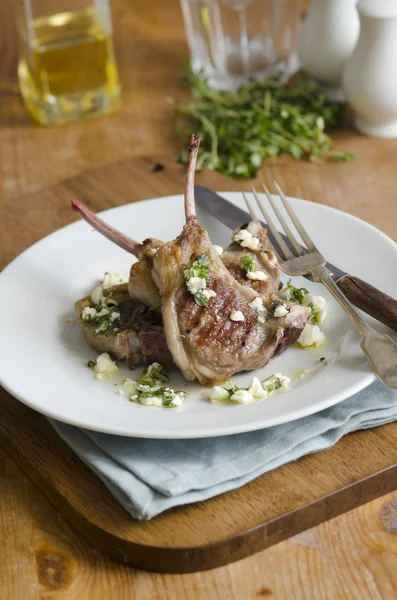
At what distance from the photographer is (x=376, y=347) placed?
2.02 metres

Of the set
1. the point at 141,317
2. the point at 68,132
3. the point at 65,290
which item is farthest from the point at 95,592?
the point at 68,132

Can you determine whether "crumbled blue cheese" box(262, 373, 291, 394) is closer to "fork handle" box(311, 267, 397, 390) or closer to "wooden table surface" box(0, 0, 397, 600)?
"fork handle" box(311, 267, 397, 390)

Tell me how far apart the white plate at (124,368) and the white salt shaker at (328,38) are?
51.9 inches

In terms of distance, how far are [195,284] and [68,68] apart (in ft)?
6.61

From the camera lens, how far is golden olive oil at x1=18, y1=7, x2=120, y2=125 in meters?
3.66

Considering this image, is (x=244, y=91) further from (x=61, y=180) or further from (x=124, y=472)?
(x=124, y=472)

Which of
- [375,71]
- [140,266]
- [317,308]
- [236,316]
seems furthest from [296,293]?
[375,71]

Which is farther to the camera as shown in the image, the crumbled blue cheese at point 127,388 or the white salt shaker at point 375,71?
the white salt shaker at point 375,71

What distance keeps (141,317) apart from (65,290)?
1.15ft

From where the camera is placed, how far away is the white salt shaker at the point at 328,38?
3.67 m

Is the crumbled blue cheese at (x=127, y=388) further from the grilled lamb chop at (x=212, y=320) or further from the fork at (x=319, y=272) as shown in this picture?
the fork at (x=319, y=272)

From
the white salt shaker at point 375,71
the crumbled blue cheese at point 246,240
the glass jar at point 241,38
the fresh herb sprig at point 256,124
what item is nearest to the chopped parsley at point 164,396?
the crumbled blue cheese at point 246,240

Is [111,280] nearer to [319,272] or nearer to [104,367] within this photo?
[104,367]

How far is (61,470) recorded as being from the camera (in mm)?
1991
